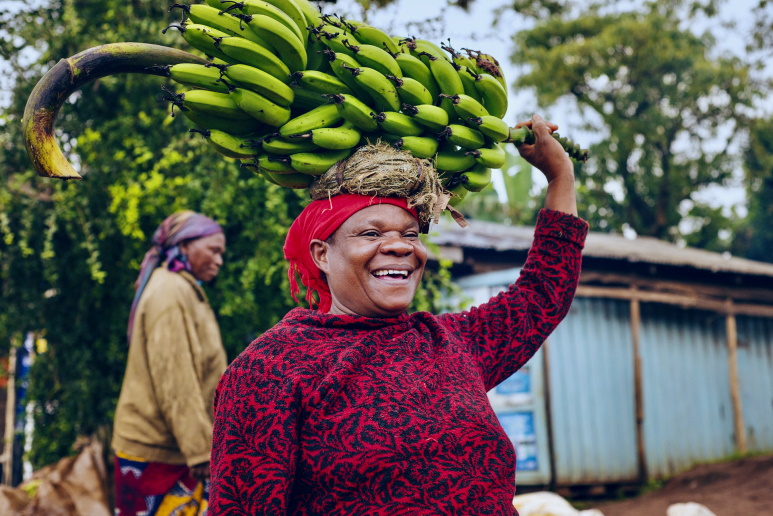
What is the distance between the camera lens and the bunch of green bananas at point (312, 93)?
2.02 meters

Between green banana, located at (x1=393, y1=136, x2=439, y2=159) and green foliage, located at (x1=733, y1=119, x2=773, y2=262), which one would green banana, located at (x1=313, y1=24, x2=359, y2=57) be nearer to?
green banana, located at (x1=393, y1=136, x2=439, y2=159)

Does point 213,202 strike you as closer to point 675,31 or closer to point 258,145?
point 258,145

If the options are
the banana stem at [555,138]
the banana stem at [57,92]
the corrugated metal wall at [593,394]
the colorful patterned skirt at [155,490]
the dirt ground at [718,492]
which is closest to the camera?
the banana stem at [57,92]

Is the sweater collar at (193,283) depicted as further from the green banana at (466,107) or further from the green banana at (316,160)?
the green banana at (466,107)

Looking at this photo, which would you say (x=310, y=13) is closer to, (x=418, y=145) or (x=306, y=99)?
(x=306, y=99)

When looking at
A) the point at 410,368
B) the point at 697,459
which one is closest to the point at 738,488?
the point at 697,459

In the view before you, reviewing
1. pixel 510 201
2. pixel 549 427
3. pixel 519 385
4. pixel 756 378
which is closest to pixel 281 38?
pixel 519 385

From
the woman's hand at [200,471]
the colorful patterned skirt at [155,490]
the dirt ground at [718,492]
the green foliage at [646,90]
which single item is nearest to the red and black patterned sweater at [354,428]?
the woman's hand at [200,471]

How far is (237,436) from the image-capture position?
1.79 metres

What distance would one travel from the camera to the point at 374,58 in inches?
83.4

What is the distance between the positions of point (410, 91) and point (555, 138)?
631mm

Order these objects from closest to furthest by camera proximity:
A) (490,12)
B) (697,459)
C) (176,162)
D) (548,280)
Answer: (548,280) < (176,162) < (697,459) < (490,12)

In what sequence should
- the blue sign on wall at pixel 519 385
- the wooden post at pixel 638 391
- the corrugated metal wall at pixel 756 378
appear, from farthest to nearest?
the corrugated metal wall at pixel 756 378
the wooden post at pixel 638 391
the blue sign on wall at pixel 519 385

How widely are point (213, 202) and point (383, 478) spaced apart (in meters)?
3.79
